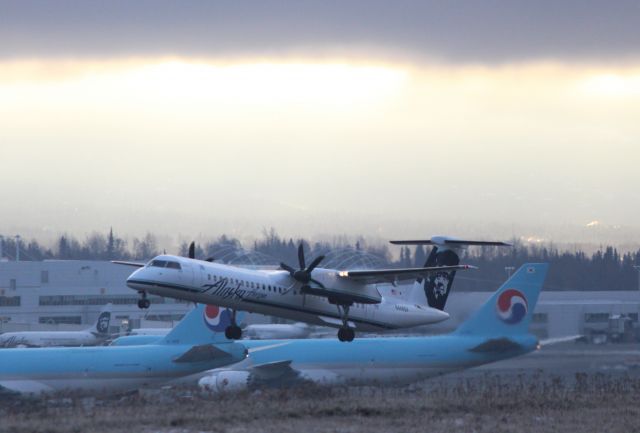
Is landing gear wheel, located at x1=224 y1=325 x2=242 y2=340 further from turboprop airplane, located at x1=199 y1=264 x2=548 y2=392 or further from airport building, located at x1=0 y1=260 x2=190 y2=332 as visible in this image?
airport building, located at x1=0 y1=260 x2=190 y2=332

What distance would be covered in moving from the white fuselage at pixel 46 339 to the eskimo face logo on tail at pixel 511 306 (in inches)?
1534

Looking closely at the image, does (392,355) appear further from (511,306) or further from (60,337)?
(60,337)

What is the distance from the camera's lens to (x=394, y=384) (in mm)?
47656

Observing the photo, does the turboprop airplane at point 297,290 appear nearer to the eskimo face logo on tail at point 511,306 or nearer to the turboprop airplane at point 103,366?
the eskimo face logo on tail at point 511,306

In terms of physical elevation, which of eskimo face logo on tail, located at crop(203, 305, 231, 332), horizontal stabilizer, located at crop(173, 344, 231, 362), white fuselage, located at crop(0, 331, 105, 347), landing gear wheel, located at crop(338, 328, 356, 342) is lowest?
white fuselage, located at crop(0, 331, 105, 347)

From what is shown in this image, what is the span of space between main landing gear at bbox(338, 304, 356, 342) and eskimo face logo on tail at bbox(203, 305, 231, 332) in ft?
18.0

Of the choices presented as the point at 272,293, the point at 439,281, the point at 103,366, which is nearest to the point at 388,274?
the point at 272,293

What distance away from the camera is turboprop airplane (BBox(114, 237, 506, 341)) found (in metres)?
40.8

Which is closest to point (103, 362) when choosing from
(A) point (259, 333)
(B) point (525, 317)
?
(B) point (525, 317)

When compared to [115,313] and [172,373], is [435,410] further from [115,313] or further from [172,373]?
[115,313]

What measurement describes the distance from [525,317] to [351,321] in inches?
341

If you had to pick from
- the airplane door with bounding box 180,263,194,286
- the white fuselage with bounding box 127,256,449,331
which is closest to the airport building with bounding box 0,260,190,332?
the white fuselage with bounding box 127,256,449,331

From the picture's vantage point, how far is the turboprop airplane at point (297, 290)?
4078 cm

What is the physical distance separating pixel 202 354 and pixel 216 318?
2877mm
